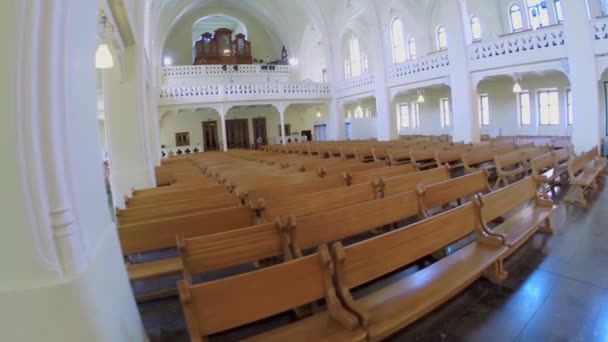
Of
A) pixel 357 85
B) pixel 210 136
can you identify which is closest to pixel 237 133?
pixel 210 136

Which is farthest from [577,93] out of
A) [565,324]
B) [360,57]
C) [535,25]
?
[360,57]

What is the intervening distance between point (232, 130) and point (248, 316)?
2500cm

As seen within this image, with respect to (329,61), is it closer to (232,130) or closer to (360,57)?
(360,57)

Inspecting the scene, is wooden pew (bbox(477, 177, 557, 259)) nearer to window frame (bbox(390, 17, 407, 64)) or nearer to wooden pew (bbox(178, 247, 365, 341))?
wooden pew (bbox(178, 247, 365, 341))

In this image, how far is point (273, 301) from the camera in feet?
5.87

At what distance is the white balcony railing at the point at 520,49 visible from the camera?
377 inches

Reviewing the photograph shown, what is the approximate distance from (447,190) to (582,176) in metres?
3.77

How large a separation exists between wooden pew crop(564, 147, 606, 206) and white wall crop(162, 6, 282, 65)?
24.8 metres

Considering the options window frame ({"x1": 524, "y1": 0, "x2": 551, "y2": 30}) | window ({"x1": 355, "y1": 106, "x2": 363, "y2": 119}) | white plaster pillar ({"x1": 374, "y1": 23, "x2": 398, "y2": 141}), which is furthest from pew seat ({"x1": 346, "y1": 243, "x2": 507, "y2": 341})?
window ({"x1": 355, "y1": 106, "x2": 363, "y2": 119})

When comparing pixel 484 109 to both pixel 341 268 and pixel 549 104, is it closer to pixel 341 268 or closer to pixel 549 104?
pixel 549 104

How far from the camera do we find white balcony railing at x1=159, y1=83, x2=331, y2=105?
17938 millimetres

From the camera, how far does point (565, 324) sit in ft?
7.45

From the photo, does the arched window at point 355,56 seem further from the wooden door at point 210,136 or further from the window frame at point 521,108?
the wooden door at point 210,136

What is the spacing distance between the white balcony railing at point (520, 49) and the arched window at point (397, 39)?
714cm
